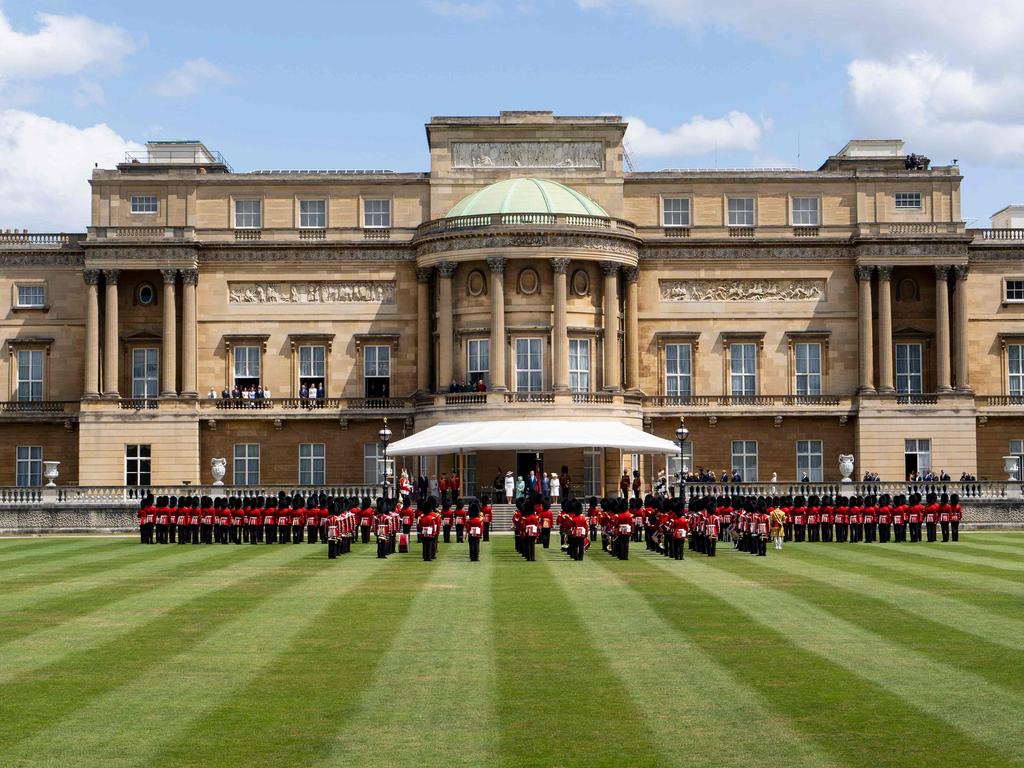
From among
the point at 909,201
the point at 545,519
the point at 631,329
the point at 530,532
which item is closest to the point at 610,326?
the point at 631,329

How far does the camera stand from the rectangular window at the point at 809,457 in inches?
2921

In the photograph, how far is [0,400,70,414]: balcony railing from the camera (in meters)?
74.9

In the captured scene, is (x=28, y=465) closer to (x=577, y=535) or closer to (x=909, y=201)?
(x=909, y=201)

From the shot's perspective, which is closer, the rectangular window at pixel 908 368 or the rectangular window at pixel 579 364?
the rectangular window at pixel 579 364

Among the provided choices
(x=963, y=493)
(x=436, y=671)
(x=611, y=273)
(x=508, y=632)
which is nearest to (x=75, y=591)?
(x=508, y=632)

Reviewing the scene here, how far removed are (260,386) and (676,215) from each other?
21.5 metres

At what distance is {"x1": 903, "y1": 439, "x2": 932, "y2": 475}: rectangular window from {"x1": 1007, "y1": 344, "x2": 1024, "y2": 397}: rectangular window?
Answer: 609 cm

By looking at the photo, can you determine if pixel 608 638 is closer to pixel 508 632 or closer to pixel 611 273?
pixel 508 632

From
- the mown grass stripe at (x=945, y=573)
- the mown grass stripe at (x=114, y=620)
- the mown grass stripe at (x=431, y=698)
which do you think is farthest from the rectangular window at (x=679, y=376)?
the mown grass stripe at (x=431, y=698)

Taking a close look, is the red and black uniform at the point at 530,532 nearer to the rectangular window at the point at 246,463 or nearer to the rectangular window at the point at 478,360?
the rectangular window at the point at 478,360

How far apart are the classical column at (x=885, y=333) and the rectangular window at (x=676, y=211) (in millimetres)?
9509

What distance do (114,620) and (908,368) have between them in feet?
187

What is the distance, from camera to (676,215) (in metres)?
76.4

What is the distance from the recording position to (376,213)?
76750 mm
